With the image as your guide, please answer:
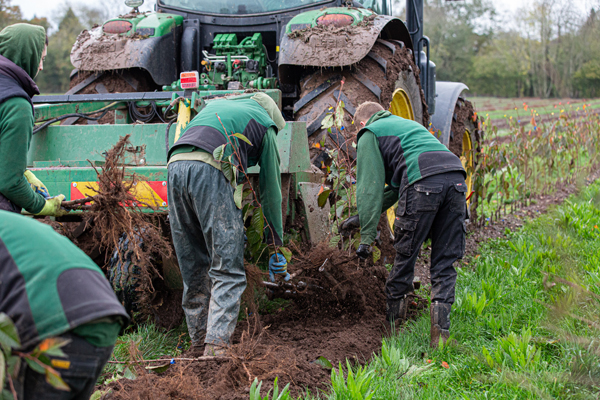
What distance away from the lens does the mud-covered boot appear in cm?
343

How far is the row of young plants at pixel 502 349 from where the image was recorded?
7.19ft

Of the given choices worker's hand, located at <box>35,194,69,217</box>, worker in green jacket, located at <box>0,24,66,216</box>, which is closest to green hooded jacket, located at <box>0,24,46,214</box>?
worker in green jacket, located at <box>0,24,66,216</box>

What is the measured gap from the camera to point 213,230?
278 centimetres

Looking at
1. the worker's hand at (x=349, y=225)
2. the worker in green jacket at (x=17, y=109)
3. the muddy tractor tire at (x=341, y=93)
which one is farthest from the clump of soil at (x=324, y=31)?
the worker in green jacket at (x=17, y=109)

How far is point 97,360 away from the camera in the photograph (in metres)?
1.44

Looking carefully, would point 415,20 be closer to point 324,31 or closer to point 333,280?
point 324,31

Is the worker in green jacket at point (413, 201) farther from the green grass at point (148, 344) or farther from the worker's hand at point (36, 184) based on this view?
the worker's hand at point (36, 184)

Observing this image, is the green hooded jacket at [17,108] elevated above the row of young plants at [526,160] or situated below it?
above

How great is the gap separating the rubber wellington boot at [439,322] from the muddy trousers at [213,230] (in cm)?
112

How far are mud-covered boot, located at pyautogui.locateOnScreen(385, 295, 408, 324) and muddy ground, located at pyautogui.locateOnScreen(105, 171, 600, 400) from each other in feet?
0.23

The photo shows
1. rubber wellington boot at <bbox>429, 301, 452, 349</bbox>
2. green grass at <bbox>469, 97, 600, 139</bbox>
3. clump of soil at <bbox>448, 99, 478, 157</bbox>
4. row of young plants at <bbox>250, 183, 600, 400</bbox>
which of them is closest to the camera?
row of young plants at <bbox>250, 183, 600, 400</bbox>

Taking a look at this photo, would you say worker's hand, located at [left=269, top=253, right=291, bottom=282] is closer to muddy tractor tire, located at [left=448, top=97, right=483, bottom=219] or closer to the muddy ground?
the muddy ground

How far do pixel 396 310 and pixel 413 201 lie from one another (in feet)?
2.38

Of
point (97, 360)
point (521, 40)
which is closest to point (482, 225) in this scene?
point (97, 360)
